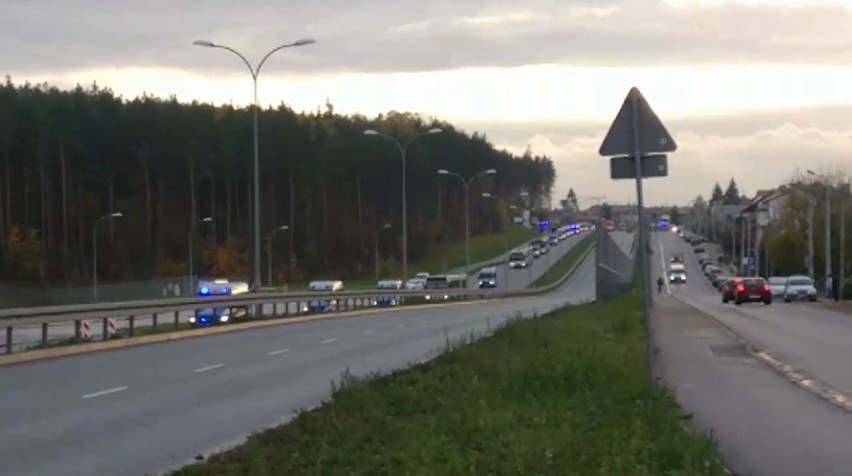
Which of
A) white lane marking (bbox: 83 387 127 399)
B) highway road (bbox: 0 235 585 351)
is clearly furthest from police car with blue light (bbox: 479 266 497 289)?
Answer: white lane marking (bbox: 83 387 127 399)

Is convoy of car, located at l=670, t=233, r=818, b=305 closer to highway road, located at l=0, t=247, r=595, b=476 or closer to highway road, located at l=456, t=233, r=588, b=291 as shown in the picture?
highway road, located at l=456, t=233, r=588, b=291

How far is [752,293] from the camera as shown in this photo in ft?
236

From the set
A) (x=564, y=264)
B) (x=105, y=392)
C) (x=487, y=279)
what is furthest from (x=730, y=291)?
(x=564, y=264)

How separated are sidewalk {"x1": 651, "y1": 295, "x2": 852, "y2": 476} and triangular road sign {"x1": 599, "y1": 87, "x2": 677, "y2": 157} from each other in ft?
10.2

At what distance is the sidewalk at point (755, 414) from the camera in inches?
539

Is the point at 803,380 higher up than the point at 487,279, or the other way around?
the point at 803,380

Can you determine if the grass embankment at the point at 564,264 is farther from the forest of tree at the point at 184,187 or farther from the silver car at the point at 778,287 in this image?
the silver car at the point at 778,287

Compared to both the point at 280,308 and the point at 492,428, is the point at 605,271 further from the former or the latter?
the point at 492,428

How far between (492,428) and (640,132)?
457 centimetres

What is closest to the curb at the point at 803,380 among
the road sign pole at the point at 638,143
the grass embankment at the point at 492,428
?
the grass embankment at the point at 492,428

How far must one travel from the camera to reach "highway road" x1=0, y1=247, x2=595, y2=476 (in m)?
14.7

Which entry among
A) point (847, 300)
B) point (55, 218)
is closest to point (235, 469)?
point (847, 300)

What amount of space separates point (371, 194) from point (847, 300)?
56.4 meters

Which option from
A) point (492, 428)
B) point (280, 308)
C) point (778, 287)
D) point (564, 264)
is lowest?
point (564, 264)
